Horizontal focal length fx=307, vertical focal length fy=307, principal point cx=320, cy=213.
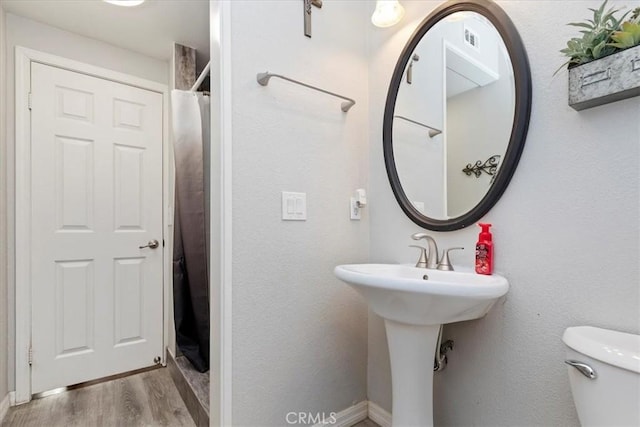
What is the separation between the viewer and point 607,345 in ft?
2.51

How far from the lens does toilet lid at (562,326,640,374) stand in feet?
2.27

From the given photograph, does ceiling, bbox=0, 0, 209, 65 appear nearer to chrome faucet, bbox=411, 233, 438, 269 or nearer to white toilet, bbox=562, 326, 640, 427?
chrome faucet, bbox=411, 233, 438, 269

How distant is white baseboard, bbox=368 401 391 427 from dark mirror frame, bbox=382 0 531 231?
37.6 inches

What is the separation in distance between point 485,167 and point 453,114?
11.4 inches

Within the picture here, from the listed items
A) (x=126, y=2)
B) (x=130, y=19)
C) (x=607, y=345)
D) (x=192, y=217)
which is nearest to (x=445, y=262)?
(x=607, y=345)

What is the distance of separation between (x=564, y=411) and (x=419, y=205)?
2.80 ft

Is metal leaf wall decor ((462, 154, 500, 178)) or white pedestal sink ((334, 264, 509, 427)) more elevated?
metal leaf wall decor ((462, 154, 500, 178))

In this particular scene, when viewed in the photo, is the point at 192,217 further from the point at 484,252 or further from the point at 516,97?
the point at 516,97

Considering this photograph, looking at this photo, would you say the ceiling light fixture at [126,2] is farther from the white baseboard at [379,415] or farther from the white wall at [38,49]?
the white baseboard at [379,415]

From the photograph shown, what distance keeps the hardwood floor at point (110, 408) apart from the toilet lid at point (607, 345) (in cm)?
171

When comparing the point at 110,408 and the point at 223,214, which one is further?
the point at 110,408

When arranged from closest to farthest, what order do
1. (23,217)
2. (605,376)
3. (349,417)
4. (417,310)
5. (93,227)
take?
(605,376) → (417,310) → (349,417) → (23,217) → (93,227)

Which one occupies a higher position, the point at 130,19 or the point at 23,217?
the point at 130,19

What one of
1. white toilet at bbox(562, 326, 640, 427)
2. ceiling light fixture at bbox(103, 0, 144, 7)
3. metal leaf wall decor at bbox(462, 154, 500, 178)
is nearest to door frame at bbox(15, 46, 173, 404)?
ceiling light fixture at bbox(103, 0, 144, 7)
